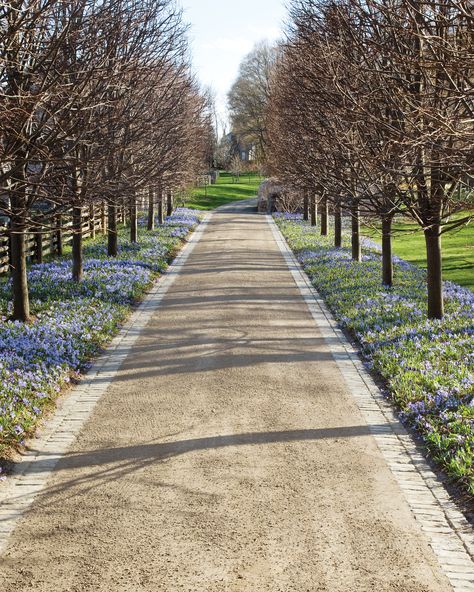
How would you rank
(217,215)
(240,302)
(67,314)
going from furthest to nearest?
(217,215)
(240,302)
(67,314)

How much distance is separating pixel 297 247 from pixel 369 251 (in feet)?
9.38

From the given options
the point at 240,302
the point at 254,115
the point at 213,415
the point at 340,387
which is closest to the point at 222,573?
the point at 213,415

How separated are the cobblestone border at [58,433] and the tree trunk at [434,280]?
5.28 metres

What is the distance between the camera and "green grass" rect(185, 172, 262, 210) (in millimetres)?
61028

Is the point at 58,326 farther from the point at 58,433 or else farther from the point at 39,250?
the point at 39,250

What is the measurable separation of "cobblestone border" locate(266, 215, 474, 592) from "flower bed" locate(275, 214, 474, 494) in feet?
0.61

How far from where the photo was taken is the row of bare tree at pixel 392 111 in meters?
7.70

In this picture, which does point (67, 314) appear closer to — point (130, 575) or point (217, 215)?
point (130, 575)

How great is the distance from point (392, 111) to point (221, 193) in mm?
62314

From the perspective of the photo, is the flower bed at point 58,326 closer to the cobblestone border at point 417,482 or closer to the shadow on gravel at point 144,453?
the shadow on gravel at point 144,453

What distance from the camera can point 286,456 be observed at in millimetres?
7371

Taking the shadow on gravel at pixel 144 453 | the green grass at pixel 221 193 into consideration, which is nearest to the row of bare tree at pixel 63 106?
the shadow on gravel at pixel 144 453

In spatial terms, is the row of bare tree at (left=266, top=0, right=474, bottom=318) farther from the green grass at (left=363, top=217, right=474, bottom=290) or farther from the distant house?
the distant house

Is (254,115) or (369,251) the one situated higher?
(254,115)
